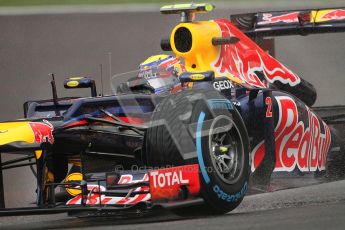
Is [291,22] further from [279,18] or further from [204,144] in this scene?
[204,144]

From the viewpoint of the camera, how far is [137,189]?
6980 mm

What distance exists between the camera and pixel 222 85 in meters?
8.41

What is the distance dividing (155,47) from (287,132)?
3.98 metres

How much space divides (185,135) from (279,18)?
328 cm

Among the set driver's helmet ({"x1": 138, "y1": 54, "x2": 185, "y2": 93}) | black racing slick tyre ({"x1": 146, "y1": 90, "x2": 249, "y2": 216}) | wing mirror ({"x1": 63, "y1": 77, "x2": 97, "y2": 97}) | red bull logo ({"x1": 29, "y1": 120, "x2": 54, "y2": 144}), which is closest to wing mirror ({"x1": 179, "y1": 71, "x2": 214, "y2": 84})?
black racing slick tyre ({"x1": 146, "y1": 90, "x2": 249, "y2": 216})

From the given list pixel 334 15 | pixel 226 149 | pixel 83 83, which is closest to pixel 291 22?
pixel 334 15

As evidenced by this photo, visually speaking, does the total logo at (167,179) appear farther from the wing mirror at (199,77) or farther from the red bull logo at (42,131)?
the wing mirror at (199,77)

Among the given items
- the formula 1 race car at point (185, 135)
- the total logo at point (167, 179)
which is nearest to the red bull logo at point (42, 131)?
the formula 1 race car at point (185, 135)

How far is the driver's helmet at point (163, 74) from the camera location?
8.86m

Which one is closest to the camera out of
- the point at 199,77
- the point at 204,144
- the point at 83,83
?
the point at 204,144

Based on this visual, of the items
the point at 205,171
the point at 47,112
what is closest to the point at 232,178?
the point at 205,171

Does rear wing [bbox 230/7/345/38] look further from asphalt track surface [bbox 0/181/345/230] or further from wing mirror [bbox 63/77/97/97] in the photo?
wing mirror [bbox 63/77/97/97]

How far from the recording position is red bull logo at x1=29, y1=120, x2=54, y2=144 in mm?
7157

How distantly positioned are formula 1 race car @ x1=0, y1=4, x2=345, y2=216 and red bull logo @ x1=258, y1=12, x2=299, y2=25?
285 millimetres
